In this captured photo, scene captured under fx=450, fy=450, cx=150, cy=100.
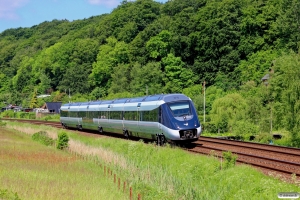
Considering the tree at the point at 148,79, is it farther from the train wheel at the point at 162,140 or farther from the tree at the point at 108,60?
the train wheel at the point at 162,140

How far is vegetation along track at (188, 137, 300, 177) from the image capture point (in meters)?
18.1

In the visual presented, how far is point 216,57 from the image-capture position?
86.4m

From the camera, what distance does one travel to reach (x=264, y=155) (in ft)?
73.8

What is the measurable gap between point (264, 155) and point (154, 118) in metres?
7.34

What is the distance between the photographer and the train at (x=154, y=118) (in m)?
24.9

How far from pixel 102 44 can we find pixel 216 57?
4761cm

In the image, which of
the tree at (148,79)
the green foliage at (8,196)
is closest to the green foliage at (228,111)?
the tree at (148,79)

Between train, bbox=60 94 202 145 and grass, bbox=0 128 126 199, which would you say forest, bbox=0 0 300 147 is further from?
grass, bbox=0 128 126 199

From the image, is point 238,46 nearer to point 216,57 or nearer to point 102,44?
point 216,57

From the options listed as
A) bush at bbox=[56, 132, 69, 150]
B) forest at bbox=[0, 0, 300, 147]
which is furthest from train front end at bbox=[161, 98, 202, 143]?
forest at bbox=[0, 0, 300, 147]

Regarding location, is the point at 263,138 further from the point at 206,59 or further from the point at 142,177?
the point at 206,59

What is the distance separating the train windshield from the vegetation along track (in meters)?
2.09

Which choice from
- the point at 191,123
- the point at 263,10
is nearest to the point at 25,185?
the point at 191,123

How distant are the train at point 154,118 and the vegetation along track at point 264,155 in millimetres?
1456
